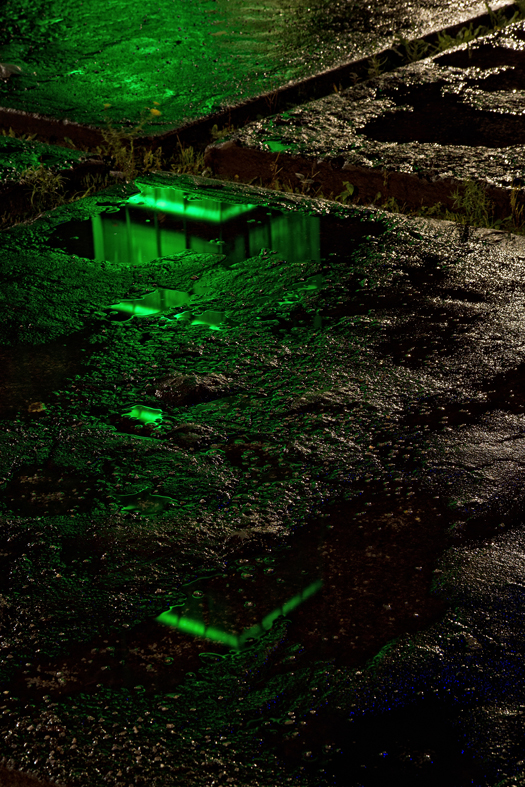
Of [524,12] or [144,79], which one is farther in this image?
[524,12]

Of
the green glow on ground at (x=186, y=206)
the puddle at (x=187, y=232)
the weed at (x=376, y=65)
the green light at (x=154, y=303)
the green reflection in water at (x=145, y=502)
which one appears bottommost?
the green reflection in water at (x=145, y=502)

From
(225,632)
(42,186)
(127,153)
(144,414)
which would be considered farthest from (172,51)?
(225,632)

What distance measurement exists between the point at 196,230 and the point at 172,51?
6.69 feet

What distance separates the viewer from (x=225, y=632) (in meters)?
1.36

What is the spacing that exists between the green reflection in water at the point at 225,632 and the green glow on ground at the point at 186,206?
1.59 meters

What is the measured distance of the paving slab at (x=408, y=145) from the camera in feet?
9.27

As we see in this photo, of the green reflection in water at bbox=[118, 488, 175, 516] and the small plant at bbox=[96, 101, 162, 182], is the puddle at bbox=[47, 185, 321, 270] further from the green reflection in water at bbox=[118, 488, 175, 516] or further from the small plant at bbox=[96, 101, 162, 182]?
the green reflection in water at bbox=[118, 488, 175, 516]

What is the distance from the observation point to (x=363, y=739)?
1182 millimetres

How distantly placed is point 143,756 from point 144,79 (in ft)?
11.3

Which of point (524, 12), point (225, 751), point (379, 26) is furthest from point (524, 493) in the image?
point (524, 12)

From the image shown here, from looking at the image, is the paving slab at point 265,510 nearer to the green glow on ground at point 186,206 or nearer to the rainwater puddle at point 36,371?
the rainwater puddle at point 36,371

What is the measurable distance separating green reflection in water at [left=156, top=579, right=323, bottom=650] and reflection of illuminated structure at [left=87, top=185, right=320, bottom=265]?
1303mm

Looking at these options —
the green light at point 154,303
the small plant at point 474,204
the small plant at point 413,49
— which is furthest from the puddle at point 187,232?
the small plant at point 413,49

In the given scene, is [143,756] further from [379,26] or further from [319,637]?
[379,26]
